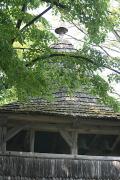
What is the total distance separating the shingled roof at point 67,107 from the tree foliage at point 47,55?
0.52 metres

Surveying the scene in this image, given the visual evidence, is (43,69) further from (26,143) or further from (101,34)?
(26,143)

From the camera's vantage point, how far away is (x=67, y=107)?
1105 cm

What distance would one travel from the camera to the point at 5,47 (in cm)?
720

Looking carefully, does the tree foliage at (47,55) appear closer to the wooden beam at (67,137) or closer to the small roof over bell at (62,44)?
the wooden beam at (67,137)

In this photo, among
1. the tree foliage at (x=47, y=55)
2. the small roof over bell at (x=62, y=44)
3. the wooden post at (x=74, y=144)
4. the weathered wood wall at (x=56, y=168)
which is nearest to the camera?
the tree foliage at (x=47, y=55)

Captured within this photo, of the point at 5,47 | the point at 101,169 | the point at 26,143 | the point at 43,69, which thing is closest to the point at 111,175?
the point at 101,169

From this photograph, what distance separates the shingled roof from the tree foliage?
1.71 ft

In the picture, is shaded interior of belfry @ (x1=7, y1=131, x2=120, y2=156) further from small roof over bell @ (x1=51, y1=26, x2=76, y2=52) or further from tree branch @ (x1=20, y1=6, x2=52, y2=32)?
tree branch @ (x1=20, y1=6, x2=52, y2=32)

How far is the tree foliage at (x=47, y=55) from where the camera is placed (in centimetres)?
757

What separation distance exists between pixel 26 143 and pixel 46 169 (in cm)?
118

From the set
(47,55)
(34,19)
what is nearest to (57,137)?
(47,55)

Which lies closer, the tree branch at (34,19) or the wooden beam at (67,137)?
the tree branch at (34,19)

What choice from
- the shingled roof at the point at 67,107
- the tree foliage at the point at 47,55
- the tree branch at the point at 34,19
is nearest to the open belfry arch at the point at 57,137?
the shingled roof at the point at 67,107

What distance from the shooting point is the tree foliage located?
757cm
